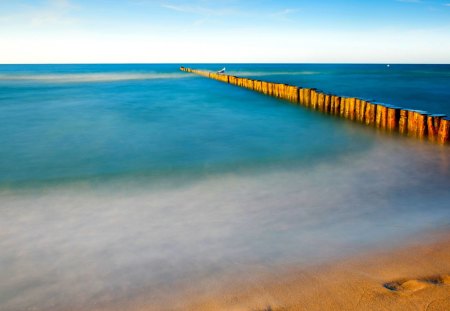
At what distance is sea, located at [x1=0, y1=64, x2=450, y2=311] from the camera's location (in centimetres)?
297

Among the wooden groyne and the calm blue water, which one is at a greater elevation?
the wooden groyne

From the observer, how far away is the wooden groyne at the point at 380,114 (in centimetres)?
805

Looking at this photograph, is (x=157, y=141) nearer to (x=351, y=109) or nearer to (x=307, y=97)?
(x=351, y=109)

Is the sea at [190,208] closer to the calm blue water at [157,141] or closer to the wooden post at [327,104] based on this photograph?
the calm blue water at [157,141]

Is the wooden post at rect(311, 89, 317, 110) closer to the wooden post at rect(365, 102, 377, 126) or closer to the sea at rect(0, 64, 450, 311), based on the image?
the wooden post at rect(365, 102, 377, 126)

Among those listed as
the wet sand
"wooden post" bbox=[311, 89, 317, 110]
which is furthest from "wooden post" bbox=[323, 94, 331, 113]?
the wet sand

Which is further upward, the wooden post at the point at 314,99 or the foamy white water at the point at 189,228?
the wooden post at the point at 314,99

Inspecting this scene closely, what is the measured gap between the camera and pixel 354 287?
2662mm

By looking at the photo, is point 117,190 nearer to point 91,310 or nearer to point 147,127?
point 91,310

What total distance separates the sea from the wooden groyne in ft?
1.47

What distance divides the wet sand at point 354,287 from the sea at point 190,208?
0.16 metres

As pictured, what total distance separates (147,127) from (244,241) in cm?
799

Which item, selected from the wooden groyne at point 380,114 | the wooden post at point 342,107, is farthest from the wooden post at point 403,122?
the wooden post at point 342,107

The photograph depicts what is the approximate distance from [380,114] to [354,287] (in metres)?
8.16
